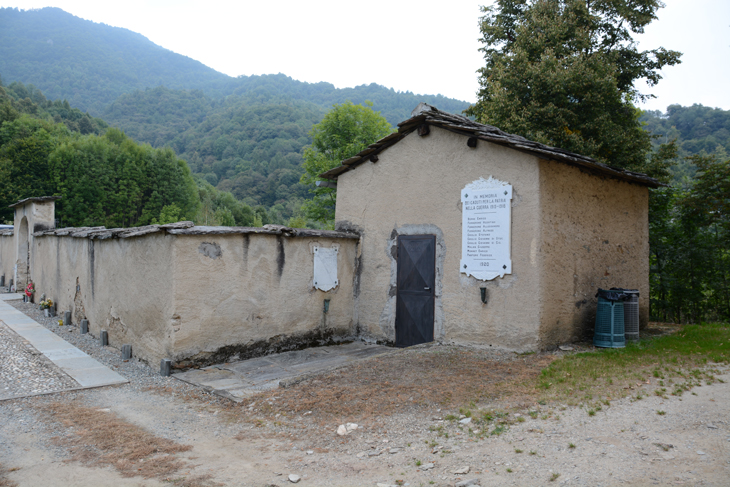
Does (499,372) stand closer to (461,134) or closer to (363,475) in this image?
(363,475)

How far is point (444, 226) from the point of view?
7.88 metres

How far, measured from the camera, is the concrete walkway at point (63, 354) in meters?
6.52

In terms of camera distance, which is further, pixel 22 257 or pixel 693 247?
pixel 22 257

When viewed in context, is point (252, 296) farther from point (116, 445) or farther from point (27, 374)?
point (116, 445)

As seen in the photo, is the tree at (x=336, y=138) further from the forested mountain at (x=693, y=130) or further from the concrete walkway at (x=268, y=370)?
the concrete walkway at (x=268, y=370)

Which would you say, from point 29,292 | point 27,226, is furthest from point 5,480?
point 27,226

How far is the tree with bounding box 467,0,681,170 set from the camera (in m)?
12.6

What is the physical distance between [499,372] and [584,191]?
12.0 ft

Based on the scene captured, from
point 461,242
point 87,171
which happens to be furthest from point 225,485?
point 87,171

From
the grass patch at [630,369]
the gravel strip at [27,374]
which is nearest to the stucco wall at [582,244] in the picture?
the grass patch at [630,369]

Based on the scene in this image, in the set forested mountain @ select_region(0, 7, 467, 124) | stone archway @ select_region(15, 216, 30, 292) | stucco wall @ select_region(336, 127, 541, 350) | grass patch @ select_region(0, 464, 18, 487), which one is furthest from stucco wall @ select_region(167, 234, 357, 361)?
forested mountain @ select_region(0, 7, 467, 124)

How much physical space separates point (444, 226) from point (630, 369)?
3465 mm

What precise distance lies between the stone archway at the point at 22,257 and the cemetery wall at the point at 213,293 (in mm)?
8094

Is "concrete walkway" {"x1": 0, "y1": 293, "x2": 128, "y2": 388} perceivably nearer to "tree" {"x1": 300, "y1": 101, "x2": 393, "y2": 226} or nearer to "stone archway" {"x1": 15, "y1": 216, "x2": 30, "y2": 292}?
"stone archway" {"x1": 15, "y1": 216, "x2": 30, "y2": 292}
